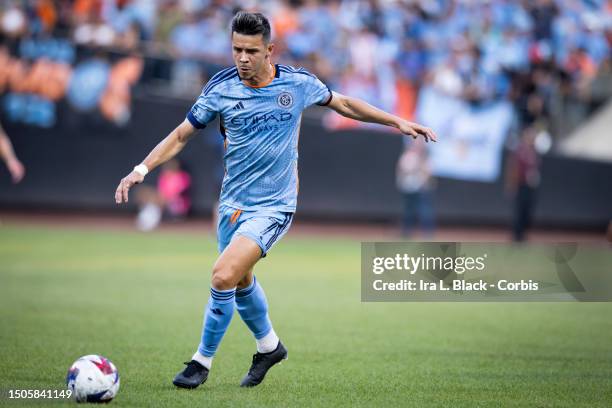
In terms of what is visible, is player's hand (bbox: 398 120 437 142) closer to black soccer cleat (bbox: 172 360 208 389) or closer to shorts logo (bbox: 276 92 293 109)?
shorts logo (bbox: 276 92 293 109)

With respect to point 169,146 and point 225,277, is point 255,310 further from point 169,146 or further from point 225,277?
point 169,146

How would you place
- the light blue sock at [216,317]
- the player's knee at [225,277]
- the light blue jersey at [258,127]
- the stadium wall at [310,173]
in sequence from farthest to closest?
the stadium wall at [310,173] < the light blue jersey at [258,127] < the light blue sock at [216,317] < the player's knee at [225,277]

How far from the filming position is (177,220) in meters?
24.4

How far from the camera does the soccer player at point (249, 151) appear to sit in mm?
7430

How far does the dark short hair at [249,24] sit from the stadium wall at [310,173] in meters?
16.0

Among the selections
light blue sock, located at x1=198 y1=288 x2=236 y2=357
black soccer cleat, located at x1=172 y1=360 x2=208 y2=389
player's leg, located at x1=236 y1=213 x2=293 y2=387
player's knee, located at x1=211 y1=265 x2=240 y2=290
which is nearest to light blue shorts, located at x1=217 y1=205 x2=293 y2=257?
player's leg, located at x1=236 y1=213 x2=293 y2=387

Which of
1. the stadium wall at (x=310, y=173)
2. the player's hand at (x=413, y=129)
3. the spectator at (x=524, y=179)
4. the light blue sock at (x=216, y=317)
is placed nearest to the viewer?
the light blue sock at (x=216, y=317)

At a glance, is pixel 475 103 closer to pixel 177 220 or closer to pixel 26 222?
pixel 177 220

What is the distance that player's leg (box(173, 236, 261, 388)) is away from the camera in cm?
737

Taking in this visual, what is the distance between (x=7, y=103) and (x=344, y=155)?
314 inches

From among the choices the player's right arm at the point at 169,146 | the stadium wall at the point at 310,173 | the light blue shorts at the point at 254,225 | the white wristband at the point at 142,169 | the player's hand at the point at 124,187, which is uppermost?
the player's right arm at the point at 169,146

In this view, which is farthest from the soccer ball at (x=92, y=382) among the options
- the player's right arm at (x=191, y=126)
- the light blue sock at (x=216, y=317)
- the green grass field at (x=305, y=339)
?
the player's right arm at (x=191, y=126)

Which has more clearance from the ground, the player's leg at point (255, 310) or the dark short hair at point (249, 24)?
the dark short hair at point (249, 24)

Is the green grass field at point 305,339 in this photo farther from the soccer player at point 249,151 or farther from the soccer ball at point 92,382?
the soccer player at point 249,151
